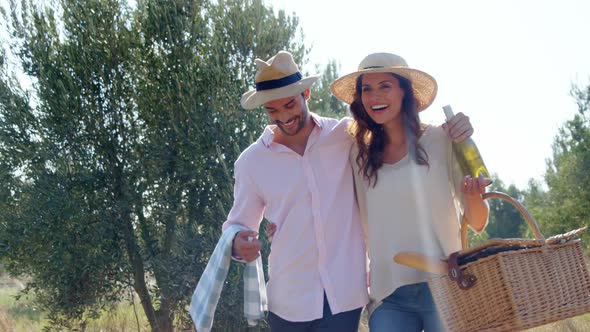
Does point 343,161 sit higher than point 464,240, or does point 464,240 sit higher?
point 343,161

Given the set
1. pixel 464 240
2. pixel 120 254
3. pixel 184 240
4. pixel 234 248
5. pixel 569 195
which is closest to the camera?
pixel 464 240

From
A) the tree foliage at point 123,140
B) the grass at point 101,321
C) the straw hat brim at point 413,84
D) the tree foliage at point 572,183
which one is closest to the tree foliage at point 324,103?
the tree foliage at point 123,140

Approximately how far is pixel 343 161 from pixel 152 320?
6224 millimetres

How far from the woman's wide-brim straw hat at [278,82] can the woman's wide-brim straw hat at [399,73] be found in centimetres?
22

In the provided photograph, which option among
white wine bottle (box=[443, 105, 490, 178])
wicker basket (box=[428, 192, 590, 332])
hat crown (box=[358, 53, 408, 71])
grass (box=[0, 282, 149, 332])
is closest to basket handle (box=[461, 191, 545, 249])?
wicker basket (box=[428, 192, 590, 332])

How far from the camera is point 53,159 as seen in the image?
9055mm

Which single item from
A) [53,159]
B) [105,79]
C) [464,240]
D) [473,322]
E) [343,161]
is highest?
[105,79]

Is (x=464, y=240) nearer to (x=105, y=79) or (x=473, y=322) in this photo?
(x=473, y=322)

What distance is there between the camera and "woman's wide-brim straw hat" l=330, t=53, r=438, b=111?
384 cm

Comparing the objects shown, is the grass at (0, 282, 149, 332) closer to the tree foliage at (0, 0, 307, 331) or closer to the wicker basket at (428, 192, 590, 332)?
the tree foliage at (0, 0, 307, 331)

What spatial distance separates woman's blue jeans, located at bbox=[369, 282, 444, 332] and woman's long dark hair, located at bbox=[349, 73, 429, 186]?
22.4 inches

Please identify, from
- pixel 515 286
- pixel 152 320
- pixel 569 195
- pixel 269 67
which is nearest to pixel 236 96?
pixel 152 320

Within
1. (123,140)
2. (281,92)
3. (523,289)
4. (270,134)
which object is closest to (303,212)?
(270,134)

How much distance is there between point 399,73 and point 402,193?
63 cm
